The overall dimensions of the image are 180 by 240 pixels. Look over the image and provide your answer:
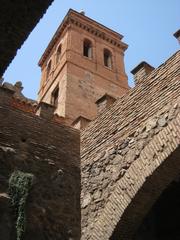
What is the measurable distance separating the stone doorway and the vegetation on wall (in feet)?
7.37

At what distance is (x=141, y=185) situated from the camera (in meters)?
4.78

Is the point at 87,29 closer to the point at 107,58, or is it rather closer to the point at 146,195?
the point at 107,58

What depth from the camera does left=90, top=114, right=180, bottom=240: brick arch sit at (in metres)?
4.55

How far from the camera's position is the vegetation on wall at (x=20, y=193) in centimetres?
501

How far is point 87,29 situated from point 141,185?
1538cm

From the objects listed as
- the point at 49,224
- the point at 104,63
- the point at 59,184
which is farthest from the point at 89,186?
the point at 104,63

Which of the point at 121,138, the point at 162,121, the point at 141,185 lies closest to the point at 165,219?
the point at 121,138

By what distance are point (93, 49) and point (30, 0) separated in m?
16.6

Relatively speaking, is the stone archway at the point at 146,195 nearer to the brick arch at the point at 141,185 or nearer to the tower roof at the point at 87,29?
the brick arch at the point at 141,185

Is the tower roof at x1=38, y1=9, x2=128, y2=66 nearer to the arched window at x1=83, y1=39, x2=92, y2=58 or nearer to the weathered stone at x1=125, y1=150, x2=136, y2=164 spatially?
the arched window at x1=83, y1=39, x2=92, y2=58

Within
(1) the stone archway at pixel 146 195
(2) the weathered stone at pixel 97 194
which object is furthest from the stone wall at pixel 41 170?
(1) the stone archway at pixel 146 195

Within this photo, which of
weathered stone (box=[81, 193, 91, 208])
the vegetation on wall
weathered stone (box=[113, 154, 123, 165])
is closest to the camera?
the vegetation on wall

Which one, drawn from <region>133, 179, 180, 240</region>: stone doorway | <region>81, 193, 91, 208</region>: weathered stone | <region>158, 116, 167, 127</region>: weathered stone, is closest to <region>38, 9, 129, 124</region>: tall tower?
<region>133, 179, 180, 240</region>: stone doorway

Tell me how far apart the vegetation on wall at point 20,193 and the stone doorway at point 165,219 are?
225cm
